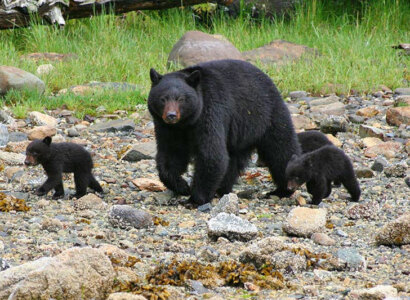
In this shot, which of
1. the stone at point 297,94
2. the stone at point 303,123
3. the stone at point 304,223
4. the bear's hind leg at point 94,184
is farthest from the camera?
the stone at point 297,94

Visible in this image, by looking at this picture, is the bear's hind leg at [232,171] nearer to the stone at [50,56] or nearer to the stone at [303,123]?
the stone at [303,123]

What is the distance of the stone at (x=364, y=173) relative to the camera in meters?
7.45


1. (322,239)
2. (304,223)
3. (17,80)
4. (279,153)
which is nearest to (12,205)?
(304,223)

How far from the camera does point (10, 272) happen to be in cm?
386

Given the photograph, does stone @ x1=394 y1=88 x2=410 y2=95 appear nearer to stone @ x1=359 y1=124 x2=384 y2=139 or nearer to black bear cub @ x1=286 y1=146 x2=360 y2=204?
stone @ x1=359 y1=124 x2=384 y2=139

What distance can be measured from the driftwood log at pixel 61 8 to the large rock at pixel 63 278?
824cm

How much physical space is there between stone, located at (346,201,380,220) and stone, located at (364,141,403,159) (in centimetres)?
214

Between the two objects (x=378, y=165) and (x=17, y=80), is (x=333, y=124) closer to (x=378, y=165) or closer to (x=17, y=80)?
(x=378, y=165)

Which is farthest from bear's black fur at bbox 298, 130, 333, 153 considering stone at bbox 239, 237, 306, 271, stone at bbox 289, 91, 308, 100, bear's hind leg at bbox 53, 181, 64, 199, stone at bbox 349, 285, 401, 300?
stone at bbox 349, 285, 401, 300

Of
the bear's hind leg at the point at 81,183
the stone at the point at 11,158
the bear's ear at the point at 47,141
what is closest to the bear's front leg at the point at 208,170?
the bear's hind leg at the point at 81,183

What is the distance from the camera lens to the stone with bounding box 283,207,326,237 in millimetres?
5449

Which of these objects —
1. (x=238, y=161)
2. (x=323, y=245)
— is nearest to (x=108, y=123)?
→ (x=238, y=161)

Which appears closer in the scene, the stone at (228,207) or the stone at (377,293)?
the stone at (377,293)

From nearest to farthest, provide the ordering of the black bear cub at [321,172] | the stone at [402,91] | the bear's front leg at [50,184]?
the bear's front leg at [50,184]
the black bear cub at [321,172]
the stone at [402,91]
